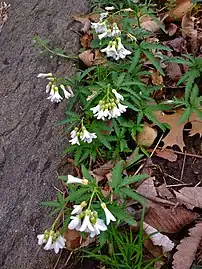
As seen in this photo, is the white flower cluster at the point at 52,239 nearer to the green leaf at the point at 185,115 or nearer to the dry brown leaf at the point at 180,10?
the green leaf at the point at 185,115

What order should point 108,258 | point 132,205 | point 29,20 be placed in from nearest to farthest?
1. point 108,258
2. point 132,205
3. point 29,20

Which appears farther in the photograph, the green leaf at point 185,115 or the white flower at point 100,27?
the white flower at point 100,27

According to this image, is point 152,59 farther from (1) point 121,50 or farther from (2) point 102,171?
(2) point 102,171

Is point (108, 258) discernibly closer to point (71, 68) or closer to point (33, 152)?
point (33, 152)

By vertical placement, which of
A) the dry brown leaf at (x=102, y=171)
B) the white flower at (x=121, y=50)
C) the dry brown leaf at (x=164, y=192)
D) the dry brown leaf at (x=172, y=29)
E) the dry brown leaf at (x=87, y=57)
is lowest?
the dry brown leaf at (x=164, y=192)

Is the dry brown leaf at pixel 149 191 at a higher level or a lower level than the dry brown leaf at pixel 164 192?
higher

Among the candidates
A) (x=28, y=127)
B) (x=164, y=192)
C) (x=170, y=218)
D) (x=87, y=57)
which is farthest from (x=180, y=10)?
(x=170, y=218)

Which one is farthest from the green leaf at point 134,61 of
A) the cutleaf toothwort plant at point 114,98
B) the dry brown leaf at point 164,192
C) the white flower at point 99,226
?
the white flower at point 99,226

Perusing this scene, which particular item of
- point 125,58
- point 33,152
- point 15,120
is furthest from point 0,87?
point 125,58
